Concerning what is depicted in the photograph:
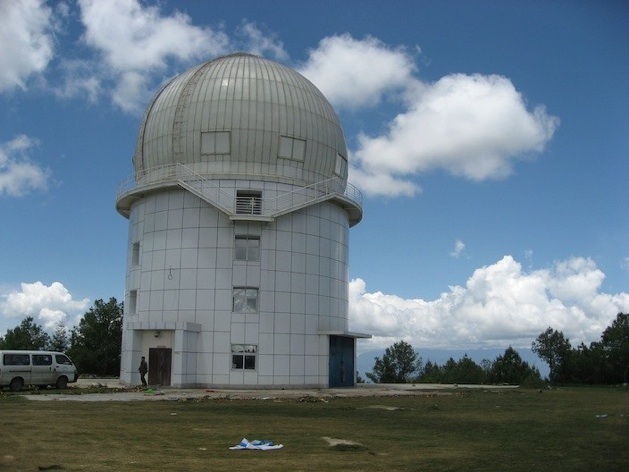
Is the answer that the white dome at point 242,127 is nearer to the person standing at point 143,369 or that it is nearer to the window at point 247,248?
the window at point 247,248

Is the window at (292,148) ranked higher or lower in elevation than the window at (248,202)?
higher

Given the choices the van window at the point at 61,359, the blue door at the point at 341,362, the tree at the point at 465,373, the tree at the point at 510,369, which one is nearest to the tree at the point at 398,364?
the tree at the point at 465,373

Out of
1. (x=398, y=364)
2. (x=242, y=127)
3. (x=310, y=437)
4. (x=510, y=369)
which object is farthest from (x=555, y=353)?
(x=310, y=437)

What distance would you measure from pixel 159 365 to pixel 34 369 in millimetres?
7235

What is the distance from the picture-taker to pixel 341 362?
41031mm

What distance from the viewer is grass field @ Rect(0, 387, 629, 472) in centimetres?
1128

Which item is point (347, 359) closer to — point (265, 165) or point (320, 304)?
point (320, 304)

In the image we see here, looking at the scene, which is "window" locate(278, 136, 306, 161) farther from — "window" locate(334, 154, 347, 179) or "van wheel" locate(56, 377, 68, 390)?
"van wheel" locate(56, 377, 68, 390)

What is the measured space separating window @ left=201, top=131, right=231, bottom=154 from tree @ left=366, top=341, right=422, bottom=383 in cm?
2982

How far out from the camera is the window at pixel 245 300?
37.5 m

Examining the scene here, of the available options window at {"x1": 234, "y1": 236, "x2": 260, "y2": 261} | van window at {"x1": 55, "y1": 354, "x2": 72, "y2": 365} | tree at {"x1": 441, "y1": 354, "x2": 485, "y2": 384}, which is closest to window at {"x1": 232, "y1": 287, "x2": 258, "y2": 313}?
window at {"x1": 234, "y1": 236, "x2": 260, "y2": 261}

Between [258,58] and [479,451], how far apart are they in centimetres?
3484

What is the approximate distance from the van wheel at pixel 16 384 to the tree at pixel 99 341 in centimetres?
2038

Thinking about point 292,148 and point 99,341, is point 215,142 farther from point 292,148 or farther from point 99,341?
point 99,341
